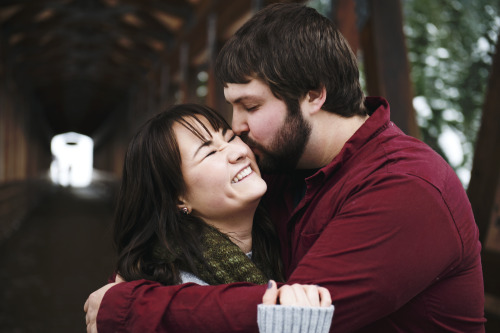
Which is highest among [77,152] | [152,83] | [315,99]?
[315,99]

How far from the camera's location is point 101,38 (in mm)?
13500

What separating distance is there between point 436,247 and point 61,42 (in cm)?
1384

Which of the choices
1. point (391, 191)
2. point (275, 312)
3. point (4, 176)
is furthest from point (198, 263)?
point (4, 176)

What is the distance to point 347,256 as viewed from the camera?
54.7 inches

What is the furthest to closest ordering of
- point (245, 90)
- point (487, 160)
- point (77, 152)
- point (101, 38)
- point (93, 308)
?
point (77, 152)
point (101, 38)
point (487, 160)
point (245, 90)
point (93, 308)

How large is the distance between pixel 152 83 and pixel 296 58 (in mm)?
12757

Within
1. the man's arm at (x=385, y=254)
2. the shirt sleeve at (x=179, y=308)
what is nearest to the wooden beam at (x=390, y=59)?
Result: the man's arm at (x=385, y=254)

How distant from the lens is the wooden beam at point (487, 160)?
2.28m

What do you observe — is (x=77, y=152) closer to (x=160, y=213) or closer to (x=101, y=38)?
(x=101, y=38)

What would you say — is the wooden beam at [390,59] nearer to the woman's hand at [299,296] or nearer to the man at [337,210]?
the man at [337,210]

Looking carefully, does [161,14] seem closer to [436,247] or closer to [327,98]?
[327,98]

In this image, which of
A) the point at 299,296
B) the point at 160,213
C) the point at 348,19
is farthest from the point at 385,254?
the point at 348,19

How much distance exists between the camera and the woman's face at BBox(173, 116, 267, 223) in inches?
76.1

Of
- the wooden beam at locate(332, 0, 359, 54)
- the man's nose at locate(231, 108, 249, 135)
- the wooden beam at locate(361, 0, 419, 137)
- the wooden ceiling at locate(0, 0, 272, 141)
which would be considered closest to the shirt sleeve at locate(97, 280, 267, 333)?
the man's nose at locate(231, 108, 249, 135)
